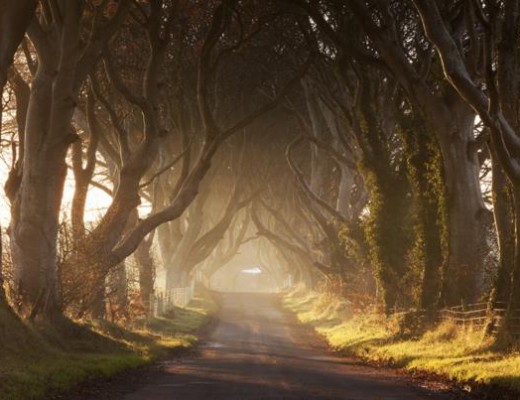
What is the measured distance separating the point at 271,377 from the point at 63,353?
4014mm

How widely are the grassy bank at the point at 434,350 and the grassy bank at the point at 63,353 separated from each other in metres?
5.41

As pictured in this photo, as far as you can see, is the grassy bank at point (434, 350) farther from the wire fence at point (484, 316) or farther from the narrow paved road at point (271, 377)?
the narrow paved road at point (271, 377)

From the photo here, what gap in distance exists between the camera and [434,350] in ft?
62.1

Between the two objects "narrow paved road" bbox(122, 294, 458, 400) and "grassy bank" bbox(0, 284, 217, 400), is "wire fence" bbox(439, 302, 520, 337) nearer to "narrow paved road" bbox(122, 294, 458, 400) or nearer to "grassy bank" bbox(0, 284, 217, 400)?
"narrow paved road" bbox(122, 294, 458, 400)

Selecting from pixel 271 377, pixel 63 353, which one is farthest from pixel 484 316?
pixel 63 353

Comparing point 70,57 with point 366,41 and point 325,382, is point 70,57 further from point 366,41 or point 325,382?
point 366,41

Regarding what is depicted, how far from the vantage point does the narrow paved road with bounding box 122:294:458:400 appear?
1301cm

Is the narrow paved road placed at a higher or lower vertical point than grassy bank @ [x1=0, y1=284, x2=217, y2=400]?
lower

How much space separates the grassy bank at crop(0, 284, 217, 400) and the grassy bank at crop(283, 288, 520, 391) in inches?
213

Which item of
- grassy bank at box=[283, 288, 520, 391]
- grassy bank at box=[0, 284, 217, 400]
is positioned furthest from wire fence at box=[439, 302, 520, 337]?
grassy bank at box=[0, 284, 217, 400]

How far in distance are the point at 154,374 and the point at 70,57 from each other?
727cm

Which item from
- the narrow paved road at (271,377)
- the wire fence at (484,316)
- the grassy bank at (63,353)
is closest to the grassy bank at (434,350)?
the wire fence at (484,316)

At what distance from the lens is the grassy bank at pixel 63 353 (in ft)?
40.5

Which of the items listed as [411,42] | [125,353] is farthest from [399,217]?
[125,353]
